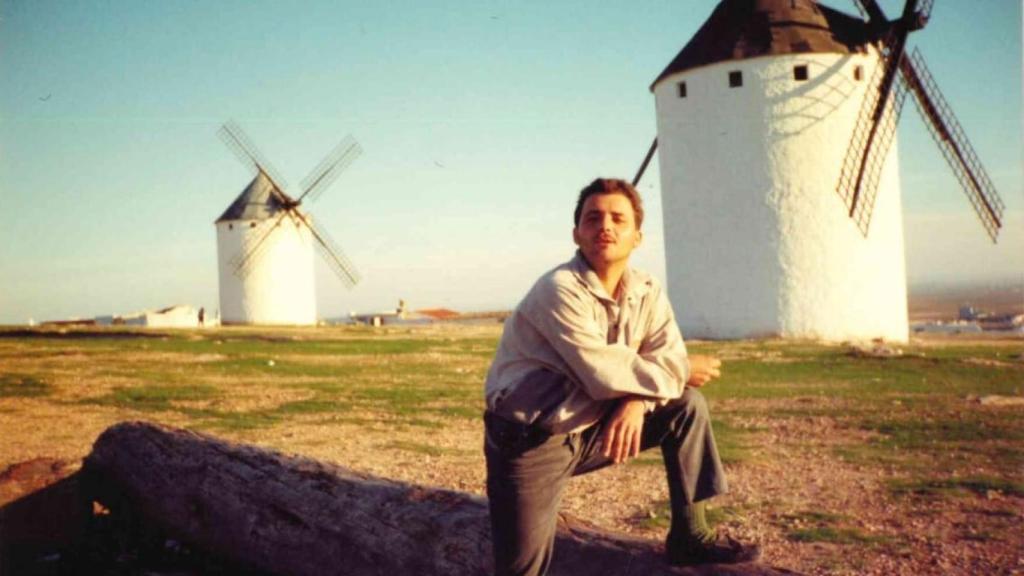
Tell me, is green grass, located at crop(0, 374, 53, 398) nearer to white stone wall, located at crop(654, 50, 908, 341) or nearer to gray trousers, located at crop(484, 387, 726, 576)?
gray trousers, located at crop(484, 387, 726, 576)

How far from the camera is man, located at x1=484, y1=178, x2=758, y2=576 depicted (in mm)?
3264

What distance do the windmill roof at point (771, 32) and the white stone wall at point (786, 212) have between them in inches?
11.7

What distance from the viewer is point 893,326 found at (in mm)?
22984

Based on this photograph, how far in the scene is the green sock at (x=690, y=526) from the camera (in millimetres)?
3410

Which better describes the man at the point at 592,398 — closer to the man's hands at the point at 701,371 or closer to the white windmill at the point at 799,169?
the man's hands at the point at 701,371

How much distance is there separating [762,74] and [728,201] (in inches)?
138

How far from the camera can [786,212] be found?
22.2 metres

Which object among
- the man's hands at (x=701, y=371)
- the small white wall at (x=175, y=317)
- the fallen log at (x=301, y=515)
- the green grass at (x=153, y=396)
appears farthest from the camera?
the small white wall at (x=175, y=317)

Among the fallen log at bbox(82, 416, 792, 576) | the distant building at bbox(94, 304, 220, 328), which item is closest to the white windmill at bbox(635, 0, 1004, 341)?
the fallen log at bbox(82, 416, 792, 576)

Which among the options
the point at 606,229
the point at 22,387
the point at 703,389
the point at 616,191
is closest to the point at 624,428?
the point at 606,229

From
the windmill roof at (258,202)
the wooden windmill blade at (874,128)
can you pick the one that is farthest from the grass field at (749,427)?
the windmill roof at (258,202)

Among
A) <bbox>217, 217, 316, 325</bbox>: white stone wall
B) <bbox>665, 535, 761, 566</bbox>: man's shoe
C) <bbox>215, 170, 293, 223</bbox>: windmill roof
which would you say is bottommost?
<bbox>665, 535, 761, 566</bbox>: man's shoe

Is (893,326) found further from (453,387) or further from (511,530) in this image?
(511,530)

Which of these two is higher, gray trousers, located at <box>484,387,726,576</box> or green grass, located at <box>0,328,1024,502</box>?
gray trousers, located at <box>484,387,726,576</box>
